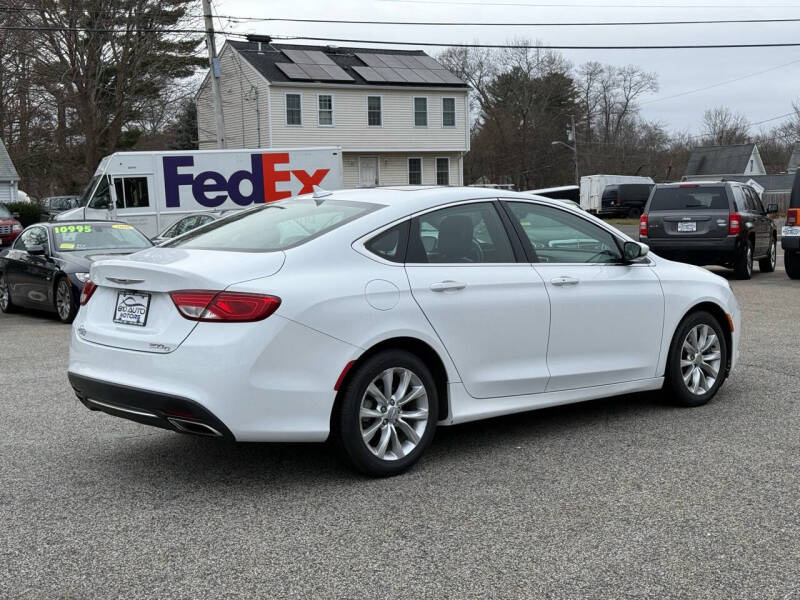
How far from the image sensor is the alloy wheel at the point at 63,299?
508 inches

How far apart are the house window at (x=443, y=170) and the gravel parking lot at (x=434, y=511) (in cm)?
4162

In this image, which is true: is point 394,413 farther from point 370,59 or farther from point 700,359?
point 370,59

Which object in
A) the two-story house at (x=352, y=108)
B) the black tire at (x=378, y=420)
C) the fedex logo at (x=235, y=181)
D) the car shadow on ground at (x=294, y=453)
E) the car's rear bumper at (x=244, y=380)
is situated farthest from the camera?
the two-story house at (x=352, y=108)

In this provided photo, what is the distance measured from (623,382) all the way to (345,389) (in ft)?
7.51

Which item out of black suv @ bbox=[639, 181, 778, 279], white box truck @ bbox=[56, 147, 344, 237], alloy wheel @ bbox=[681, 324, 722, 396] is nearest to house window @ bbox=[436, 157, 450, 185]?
white box truck @ bbox=[56, 147, 344, 237]

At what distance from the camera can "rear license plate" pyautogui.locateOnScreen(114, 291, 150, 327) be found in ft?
16.0

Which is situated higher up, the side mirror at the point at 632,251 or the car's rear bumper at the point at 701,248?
the side mirror at the point at 632,251

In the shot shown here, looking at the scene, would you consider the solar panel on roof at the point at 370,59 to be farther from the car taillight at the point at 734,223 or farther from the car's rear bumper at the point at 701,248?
the car taillight at the point at 734,223

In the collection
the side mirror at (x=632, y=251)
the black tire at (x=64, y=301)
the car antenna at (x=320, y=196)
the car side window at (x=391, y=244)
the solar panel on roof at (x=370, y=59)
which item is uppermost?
the solar panel on roof at (x=370, y=59)

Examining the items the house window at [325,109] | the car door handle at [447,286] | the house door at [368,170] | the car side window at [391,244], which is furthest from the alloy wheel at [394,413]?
the house door at [368,170]

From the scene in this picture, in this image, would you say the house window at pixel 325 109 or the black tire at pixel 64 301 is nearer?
the black tire at pixel 64 301

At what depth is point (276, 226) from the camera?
547 cm

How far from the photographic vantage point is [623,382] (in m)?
6.29

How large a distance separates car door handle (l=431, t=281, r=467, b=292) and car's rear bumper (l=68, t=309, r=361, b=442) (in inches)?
27.2
